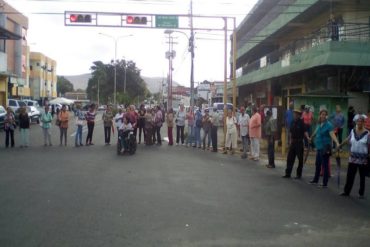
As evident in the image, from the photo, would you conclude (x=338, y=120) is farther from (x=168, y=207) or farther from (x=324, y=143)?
(x=168, y=207)

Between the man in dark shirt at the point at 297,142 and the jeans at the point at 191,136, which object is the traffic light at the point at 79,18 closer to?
the jeans at the point at 191,136

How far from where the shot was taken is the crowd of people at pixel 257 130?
1050cm

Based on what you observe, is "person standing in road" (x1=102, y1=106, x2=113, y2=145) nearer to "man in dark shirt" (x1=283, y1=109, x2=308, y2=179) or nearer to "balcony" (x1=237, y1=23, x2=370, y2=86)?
"balcony" (x1=237, y1=23, x2=370, y2=86)

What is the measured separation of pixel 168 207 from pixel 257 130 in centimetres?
859

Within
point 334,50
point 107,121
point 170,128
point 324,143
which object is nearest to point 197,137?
point 170,128

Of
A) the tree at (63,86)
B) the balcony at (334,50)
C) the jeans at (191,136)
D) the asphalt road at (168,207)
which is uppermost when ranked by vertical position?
the tree at (63,86)

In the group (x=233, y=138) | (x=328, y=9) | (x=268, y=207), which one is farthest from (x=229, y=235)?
(x=328, y=9)

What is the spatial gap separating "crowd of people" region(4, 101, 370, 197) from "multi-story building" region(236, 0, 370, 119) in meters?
2.00

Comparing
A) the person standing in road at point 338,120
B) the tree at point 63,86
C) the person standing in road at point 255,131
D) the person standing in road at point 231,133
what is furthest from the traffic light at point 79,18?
the tree at point 63,86

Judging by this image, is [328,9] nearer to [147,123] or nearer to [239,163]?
[147,123]

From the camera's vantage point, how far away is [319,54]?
926 inches

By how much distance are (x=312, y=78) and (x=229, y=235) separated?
23.1 metres

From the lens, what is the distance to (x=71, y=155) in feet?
Result: 55.4

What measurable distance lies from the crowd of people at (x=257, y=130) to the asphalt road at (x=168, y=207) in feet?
2.52
